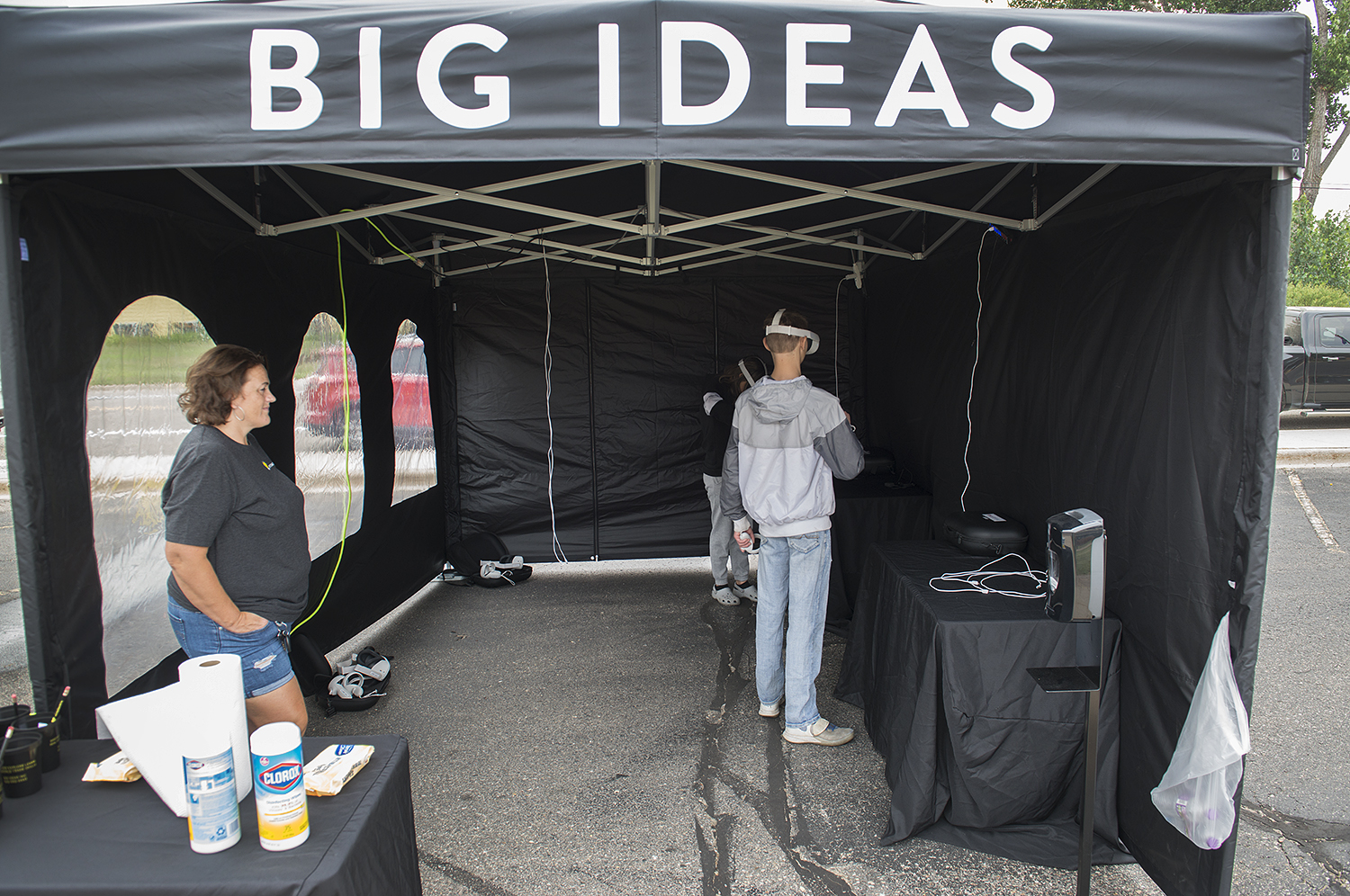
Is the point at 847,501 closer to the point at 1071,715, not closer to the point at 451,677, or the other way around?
the point at 1071,715

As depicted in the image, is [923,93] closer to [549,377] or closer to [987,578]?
[987,578]

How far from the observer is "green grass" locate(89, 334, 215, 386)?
2.30 metres

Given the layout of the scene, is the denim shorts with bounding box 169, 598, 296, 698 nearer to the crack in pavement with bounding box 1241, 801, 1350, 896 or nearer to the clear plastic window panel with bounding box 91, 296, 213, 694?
the clear plastic window panel with bounding box 91, 296, 213, 694

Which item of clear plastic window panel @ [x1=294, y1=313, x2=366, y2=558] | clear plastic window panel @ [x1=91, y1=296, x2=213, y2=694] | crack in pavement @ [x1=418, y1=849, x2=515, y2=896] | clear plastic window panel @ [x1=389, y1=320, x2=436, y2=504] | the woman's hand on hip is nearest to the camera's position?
the woman's hand on hip

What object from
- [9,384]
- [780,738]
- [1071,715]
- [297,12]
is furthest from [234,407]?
[1071,715]

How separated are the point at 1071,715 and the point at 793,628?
98 centimetres

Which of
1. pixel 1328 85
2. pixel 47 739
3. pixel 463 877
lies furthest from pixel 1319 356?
pixel 47 739

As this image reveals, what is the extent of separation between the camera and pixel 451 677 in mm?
3758

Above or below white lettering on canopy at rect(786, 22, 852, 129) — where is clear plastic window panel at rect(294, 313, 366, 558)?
below

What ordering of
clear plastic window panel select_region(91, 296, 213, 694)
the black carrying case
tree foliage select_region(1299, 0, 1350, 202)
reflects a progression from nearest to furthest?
1. clear plastic window panel select_region(91, 296, 213, 694)
2. the black carrying case
3. tree foliage select_region(1299, 0, 1350, 202)

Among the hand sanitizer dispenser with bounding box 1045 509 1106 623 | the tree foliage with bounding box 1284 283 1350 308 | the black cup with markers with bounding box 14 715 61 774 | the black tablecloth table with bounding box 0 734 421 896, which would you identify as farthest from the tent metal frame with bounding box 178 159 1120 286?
the tree foliage with bounding box 1284 283 1350 308

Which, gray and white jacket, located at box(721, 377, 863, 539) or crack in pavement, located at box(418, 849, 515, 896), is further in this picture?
gray and white jacket, located at box(721, 377, 863, 539)

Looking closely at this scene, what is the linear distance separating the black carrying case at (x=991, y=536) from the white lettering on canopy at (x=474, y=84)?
7.65 feet

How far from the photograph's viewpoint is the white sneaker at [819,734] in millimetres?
2986
